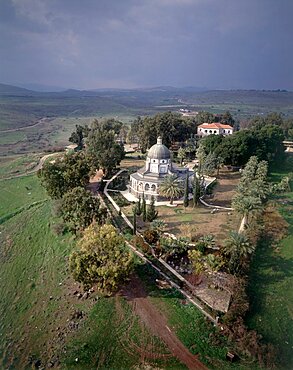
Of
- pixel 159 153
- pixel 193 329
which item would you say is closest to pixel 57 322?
pixel 193 329

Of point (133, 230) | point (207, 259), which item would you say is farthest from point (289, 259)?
point (133, 230)

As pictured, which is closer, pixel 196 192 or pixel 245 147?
pixel 196 192

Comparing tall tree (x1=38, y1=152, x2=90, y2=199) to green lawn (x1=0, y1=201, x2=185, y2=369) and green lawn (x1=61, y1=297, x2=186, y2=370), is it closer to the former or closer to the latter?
green lawn (x1=0, y1=201, x2=185, y2=369)

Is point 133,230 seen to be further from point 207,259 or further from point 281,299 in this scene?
point 281,299

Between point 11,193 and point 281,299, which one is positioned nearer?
point 281,299

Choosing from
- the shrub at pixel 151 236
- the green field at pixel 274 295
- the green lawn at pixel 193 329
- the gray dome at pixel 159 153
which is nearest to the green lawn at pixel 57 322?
the green lawn at pixel 193 329

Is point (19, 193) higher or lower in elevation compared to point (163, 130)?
lower

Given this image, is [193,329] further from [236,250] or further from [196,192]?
[196,192]
